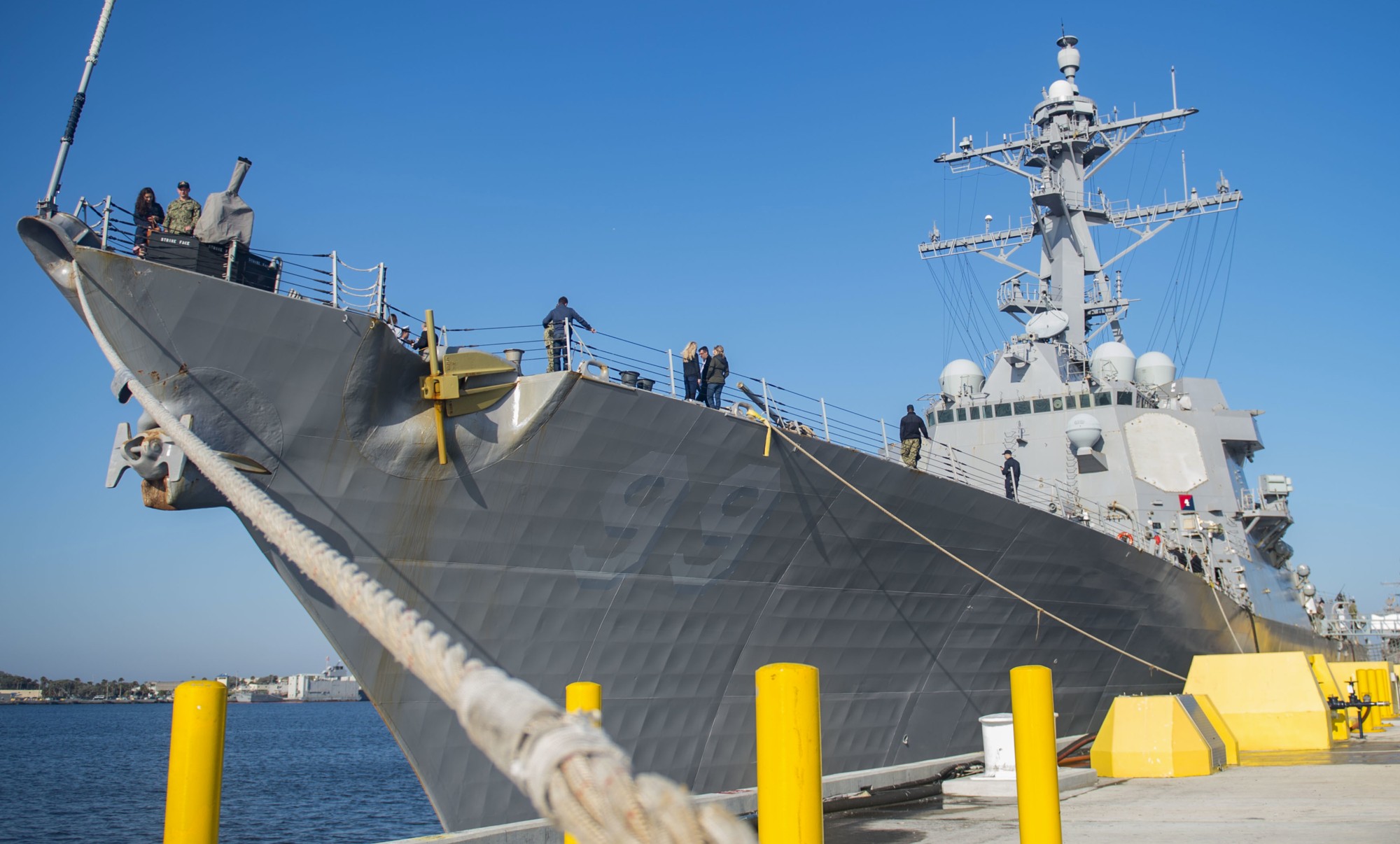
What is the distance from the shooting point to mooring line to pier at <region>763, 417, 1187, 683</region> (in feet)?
31.5

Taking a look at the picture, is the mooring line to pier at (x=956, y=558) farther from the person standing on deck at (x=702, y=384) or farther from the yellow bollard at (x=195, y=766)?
the yellow bollard at (x=195, y=766)

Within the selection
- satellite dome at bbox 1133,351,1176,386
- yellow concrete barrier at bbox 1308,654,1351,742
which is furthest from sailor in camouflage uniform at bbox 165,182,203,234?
satellite dome at bbox 1133,351,1176,386

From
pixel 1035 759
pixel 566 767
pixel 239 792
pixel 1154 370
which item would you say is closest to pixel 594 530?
pixel 1035 759

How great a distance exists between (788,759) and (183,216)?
6.10 meters

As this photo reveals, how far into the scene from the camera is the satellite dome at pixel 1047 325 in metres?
18.7

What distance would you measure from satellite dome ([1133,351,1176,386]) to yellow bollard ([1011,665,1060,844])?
1544 cm

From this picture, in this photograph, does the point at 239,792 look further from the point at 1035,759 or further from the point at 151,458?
the point at 1035,759

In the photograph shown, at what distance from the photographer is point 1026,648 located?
12.6 meters

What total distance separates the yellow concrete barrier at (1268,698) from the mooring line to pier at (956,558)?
183 centimetres

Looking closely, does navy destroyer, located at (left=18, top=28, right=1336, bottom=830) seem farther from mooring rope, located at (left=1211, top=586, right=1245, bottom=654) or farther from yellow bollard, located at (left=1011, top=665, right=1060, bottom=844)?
yellow bollard, located at (left=1011, top=665, right=1060, bottom=844)

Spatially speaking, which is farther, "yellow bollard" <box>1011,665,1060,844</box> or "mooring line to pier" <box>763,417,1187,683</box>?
"mooring line to pier" <box>763,417,1187,683</box>

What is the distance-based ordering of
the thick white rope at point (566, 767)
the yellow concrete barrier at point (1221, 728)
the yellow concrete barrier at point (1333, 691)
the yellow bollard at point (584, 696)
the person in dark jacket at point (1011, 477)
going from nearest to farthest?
the thick white rope at point (566, 767) → the yellow bollard at point (584, 696) → the yellow concrete barrier at point (1221, 728) → the yellow concrete barrier at point (1333, 691) → the person in dark jacket at point (1011, 477)

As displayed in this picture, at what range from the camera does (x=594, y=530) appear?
8.53 metres

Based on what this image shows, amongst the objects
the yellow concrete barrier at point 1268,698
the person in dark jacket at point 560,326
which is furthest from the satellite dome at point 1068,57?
the person in dark jacket at point 560,326
